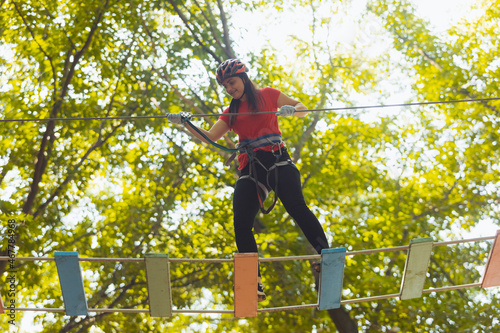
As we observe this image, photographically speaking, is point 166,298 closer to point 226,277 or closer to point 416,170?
point 226,277

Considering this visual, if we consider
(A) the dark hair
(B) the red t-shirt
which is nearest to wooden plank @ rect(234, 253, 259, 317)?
(B) the red t-shirt

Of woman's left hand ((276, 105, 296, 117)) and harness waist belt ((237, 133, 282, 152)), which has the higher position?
woman's left hand ((276, 105, 296, 117))

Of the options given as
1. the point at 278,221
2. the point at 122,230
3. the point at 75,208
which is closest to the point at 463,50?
the point at 278,221

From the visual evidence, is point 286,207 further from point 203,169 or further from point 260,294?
point 203,169

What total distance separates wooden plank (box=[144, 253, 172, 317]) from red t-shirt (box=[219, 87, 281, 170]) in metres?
0.80

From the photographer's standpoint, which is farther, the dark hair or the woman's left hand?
the dark hair

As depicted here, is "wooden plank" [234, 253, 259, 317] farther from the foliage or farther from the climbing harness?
the foliage

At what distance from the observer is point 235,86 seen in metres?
3.20

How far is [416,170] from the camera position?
9.93 metres

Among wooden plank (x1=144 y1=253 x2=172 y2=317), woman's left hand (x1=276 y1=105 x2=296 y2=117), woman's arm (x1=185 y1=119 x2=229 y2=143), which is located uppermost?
woman's arm (x1=185 y1=119 x2=229 y2=143)

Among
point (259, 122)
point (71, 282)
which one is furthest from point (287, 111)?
point (71, 282)

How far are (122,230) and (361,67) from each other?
590 centimetres

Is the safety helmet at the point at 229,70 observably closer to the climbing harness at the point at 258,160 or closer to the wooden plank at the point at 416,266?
the climbing harness at the point at 258,160

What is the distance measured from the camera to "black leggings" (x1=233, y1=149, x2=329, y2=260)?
9.96ft
